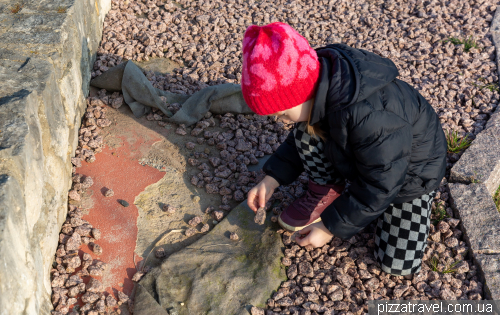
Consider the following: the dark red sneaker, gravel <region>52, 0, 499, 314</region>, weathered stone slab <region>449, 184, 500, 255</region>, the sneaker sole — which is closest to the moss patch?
weathered stone slab <region>449, 184, 500, 255</region>

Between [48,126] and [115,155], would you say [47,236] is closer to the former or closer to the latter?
[48,126]

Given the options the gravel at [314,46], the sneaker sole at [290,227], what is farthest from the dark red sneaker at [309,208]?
the gravel at [314,46]

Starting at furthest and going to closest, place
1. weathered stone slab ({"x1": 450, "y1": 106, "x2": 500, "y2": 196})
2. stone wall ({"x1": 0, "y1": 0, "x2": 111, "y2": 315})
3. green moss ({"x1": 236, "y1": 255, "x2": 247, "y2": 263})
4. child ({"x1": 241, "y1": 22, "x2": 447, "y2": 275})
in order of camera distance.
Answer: weathered stone slab ({"x1": 450, "y1": 106, "x2": 500, "y2": 196}) → green moss ({"x1": 236, "y1": 255, "x2": 247, "y2": 263}) → child ({"x1": 241, "y1": 22, "x2": 447, "y2": 275}) → stone wall ({"x1": 0, "y1": 0, "x2": 111, "y2": 315})

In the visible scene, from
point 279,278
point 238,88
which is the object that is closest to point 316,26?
point 238,88

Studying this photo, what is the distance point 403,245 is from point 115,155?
1.68 m

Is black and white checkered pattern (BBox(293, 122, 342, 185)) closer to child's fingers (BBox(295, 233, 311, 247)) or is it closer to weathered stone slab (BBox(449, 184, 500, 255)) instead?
child's fingers (BBox(295, 233, 311, 247))

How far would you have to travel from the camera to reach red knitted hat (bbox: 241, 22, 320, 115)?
1655 mm

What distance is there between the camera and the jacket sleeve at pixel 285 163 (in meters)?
2.34

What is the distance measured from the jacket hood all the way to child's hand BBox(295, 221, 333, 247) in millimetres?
572

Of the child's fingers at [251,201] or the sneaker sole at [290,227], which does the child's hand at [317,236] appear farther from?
the child's fingers at [251,201]

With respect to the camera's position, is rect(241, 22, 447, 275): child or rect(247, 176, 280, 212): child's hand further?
rect(247, 176, 280, 212): child's hand

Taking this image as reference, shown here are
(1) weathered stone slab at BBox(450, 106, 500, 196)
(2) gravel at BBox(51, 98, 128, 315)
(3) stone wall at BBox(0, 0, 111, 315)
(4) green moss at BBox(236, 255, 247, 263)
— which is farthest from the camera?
(1) weathered stone slab at BBox(450, 106, 500, 196)

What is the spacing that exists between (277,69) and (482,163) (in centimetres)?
160

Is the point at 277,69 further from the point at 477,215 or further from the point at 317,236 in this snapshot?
the point at 477,215
